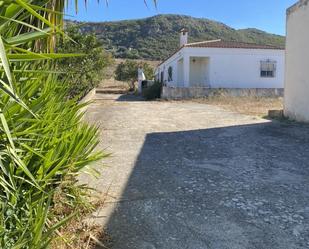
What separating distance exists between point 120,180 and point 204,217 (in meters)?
1.85

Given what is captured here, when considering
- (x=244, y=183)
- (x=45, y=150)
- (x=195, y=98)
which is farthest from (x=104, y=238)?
(x=195, y=98)

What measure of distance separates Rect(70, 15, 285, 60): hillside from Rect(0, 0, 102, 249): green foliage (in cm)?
6005

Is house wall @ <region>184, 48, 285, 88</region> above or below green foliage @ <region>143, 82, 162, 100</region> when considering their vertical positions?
above

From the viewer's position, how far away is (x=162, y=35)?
7475 cm

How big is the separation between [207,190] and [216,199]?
1.30ft

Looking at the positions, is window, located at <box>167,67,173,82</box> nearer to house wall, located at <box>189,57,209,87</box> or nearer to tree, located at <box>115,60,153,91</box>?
house wall, located at <box>189,57,209,87</box>

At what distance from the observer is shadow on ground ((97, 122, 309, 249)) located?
4148 mm

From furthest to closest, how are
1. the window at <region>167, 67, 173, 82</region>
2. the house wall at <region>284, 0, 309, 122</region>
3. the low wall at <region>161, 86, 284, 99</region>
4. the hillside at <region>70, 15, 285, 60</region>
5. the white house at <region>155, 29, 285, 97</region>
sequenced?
the hillside at <region>70, 15, 285, 60</region> → the window at <region>167, 67, 173, 82</region> → the white house at <region>155, 29, 285, 97</region> → the low wall at <region>161, 86, 284, 99</region> → the house wall at <region>284, 0, 309, 122</region>

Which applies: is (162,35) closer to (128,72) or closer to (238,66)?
(128,72)

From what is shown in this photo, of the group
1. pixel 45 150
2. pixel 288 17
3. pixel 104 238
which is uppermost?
pixel 288 17

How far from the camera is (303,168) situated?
22.7 ft

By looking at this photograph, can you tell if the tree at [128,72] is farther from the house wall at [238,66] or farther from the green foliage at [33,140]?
the green foliage at [33,140]

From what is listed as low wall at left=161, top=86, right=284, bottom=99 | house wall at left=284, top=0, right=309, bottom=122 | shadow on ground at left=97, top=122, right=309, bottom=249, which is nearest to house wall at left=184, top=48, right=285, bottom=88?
low wall at left=161, top=86, right=284, bottom=99

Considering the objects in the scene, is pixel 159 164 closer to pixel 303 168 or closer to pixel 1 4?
pixel 303 168
